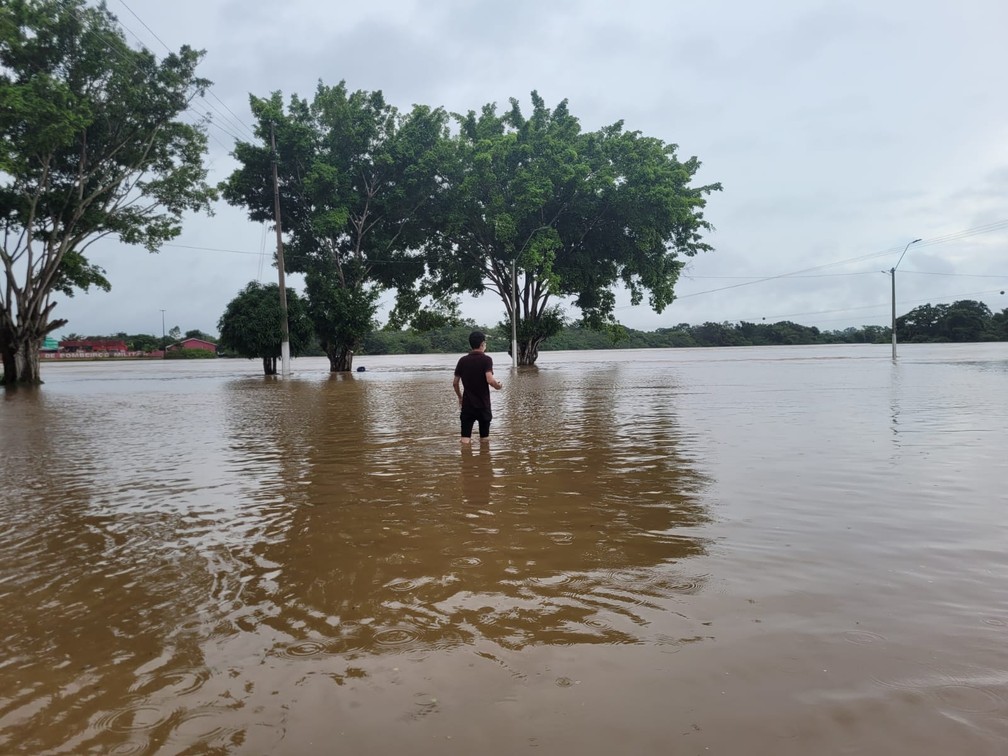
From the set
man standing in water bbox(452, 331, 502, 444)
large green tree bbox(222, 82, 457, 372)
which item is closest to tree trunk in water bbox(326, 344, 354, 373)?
large green tree bbox(222, 82, 457, 372)

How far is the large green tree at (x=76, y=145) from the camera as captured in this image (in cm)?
2650

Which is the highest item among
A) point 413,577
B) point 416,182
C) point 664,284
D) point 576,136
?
point 576,136

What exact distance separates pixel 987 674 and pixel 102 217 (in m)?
36.8

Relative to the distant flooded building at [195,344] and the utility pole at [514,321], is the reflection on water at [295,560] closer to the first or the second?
the utility pole at [514,321]

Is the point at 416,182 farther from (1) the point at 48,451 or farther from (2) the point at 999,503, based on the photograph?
(2) the point at 999,503

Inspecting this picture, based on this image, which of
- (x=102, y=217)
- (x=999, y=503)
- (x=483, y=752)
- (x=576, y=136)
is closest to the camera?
(x=483, y=752)

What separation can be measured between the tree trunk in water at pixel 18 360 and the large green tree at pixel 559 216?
22977 mm

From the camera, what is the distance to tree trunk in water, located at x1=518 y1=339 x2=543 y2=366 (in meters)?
47.6

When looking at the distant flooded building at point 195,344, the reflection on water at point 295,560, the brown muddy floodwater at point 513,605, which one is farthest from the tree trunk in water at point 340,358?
the distant flooded building at point 195,344

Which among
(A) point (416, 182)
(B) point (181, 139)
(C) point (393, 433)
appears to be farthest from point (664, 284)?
(C) point (393, 433)

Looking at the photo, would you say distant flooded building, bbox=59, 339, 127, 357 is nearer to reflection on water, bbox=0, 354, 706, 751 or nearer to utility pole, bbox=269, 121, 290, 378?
utility pole, bbox=269, 121, 290, 378

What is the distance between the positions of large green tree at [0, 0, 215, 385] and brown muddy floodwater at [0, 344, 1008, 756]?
953 inches

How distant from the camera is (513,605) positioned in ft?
12.5

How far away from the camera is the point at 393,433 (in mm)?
12273
